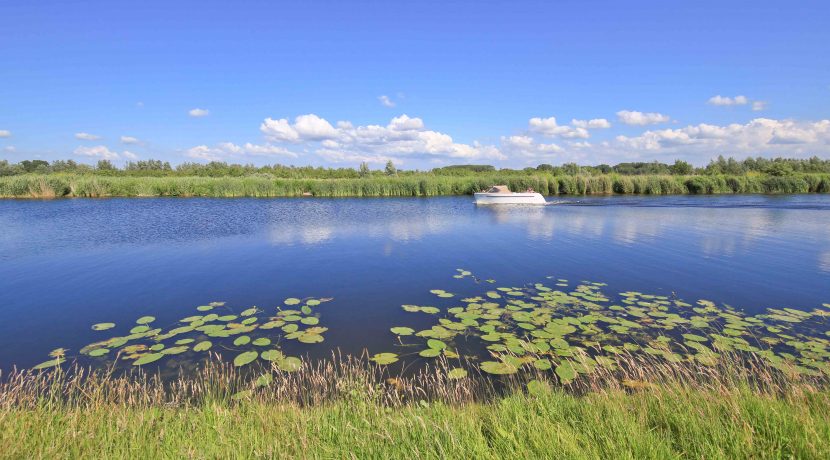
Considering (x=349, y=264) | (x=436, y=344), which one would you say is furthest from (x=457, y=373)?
(x=349, y=264)

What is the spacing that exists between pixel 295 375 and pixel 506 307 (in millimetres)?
4564

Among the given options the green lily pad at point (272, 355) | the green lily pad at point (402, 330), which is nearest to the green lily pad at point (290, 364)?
the green lily pad at point (272, 355)

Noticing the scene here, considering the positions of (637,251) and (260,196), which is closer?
(637,251)

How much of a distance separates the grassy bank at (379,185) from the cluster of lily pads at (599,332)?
124ft

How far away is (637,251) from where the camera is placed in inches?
580

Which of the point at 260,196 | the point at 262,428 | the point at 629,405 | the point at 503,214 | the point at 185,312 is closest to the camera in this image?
the point at 262,428

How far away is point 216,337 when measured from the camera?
6914 mm

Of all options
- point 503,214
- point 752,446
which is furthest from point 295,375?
point 503,214

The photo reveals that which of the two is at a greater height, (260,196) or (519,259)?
(260,196)

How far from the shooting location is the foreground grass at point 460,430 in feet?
10.1

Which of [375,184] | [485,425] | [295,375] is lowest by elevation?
[295,375]

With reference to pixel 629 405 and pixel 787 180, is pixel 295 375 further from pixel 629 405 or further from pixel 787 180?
pixel 787 180

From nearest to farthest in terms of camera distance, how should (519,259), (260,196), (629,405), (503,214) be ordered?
(629,405) → (519,259) → (503,214) → (260,196)

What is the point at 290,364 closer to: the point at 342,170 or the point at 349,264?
the point at 349,264
